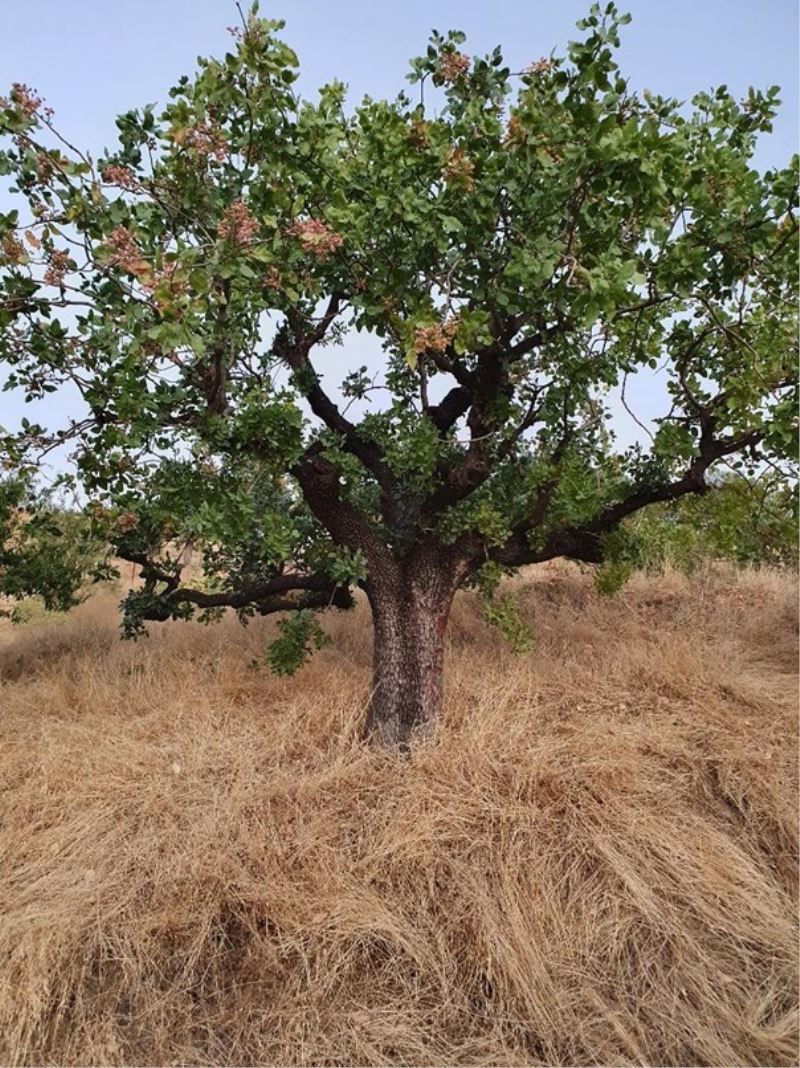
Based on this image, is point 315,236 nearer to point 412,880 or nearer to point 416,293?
point 416,293


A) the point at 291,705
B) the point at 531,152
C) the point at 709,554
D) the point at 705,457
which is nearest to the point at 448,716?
the point at 291,705

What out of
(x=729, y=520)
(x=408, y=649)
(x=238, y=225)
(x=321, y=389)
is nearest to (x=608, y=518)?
(x=729, y=520)

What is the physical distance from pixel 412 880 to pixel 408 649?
1.64 meters

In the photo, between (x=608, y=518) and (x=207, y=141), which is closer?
(x=207, y=141)

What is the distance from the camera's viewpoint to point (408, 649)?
4781 mm

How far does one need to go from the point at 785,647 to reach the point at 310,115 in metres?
5.86

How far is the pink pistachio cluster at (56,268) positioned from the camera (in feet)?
11.1

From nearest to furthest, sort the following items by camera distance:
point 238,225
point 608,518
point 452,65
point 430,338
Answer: point 238,225 < point 430,338 < point 452,65 < point 608,518

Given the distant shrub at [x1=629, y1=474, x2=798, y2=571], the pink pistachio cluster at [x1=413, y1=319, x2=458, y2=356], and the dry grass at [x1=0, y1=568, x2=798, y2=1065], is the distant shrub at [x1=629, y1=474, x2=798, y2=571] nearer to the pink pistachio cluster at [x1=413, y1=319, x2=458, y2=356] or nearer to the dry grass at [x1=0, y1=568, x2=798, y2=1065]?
the dry grass at [x1=0, y1=568, x2=798, y2=1065]

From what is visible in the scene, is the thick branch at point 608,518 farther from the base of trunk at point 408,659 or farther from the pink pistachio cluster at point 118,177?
the pink pistachio cluster at point 118,177

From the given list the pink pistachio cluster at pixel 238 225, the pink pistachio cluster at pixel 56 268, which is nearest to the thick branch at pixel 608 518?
the pink pistachio cluster at pixel 238 225

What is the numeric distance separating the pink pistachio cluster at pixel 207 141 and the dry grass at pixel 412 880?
3.49 meters

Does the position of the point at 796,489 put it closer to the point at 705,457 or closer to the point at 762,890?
the point at 705,457

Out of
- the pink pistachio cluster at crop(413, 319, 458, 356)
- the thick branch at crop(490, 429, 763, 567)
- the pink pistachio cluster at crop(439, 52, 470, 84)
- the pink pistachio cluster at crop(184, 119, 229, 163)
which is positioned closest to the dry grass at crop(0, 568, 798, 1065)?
the thick branch at crop(490, 429, 763, 567)
